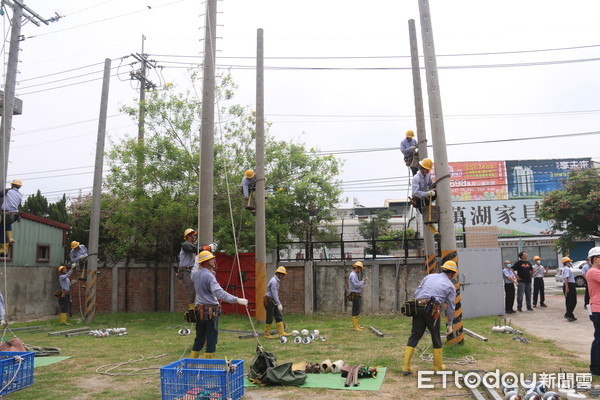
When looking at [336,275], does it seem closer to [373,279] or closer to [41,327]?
[373,279]

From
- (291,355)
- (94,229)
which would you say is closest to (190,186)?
(94,229)

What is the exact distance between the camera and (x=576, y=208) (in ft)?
72.0

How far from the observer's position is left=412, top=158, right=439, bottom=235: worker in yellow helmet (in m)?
10.9

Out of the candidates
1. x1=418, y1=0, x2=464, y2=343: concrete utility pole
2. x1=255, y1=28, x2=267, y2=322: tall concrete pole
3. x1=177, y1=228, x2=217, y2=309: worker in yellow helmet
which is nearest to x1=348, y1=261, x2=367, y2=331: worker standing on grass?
x1=255, y1=28, x2=267, y2=322: tall concrete pole

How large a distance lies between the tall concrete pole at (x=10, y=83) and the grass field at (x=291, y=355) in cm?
500

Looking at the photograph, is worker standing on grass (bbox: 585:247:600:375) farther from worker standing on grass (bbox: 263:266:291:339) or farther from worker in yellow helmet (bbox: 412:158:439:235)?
worker standing on grass (bbox: 263:266:291:339)

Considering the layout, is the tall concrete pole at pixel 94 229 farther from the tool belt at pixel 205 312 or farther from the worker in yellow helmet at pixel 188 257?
the tool belt at pixel 205 312

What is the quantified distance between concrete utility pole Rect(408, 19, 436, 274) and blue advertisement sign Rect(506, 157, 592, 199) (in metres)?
31.2

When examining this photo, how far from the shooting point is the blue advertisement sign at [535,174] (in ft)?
136

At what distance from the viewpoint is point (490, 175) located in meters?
42.3

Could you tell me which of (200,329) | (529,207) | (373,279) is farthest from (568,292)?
(529,207)

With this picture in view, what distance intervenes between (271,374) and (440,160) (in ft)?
20.2

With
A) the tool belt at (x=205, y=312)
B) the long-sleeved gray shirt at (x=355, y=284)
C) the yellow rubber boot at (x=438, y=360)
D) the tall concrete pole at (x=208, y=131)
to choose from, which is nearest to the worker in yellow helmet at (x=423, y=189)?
the yellow rubber boot at (x=438, y=360)

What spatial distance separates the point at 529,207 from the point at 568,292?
28.6 metres
